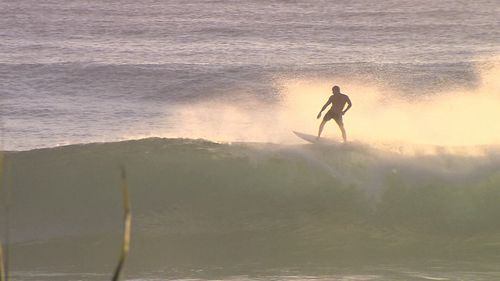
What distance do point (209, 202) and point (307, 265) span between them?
107 inches

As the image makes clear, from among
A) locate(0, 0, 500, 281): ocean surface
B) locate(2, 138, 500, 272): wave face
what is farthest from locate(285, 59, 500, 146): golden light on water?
locate(2, 138, 500, 272): wave face

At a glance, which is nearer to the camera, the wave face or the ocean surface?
the ocean surface

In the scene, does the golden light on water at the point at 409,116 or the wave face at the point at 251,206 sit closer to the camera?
the wave face at the point at 251,206

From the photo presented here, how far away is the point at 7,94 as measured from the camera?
2698 cm

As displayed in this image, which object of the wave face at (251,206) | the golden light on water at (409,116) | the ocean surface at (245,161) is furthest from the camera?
the golden light on water at (409,116)

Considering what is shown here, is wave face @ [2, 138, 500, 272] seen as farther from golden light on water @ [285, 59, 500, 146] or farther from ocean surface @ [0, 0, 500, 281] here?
golden light on water @ [285, 59, 500, 146]

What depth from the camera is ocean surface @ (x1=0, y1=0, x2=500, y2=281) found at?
13.2 metres

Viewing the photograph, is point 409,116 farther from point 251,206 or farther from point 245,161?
point 251,206

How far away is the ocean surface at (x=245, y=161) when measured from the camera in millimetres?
A: 13164

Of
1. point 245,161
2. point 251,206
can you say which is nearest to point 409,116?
point 245,161

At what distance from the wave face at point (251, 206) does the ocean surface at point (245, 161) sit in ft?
0.09

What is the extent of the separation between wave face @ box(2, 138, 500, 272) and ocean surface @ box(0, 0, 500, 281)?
0.09ft

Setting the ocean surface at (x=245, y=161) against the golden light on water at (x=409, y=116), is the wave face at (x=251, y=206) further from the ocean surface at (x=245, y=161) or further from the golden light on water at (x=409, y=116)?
the golden light on water at (x=409, y=116)

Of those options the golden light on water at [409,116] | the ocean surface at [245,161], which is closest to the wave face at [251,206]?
the ocean surface at [245,161]
